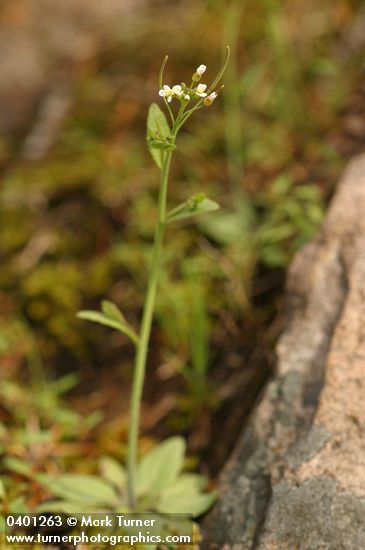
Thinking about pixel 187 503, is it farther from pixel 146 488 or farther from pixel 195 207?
pixel 195 207

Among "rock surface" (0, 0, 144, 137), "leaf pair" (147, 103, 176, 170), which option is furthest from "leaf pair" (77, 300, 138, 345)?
"rock surface" (0, 0, 144, 137)

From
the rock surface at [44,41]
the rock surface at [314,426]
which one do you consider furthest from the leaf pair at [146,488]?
the rock surface at [44,41]

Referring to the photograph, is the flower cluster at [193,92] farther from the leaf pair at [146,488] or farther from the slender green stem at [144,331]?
the leaf pair at [146,488]

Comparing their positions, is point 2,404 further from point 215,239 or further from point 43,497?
point 215,239

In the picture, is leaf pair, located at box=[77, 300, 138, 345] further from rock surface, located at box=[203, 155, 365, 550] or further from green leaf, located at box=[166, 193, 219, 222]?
rock surface, located at box=[203, 155, 365, 550]

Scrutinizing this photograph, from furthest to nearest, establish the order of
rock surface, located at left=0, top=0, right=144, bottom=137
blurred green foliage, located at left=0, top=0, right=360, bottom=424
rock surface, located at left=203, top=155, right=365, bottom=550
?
1. rock surface, located at left=0, top=0, right=144, bottom=137
2. blurred green foliage, located at left=0, top=0, right=360, bottom=424
3. rock surface, located at left=203, top=155, right=365, bottom=550
